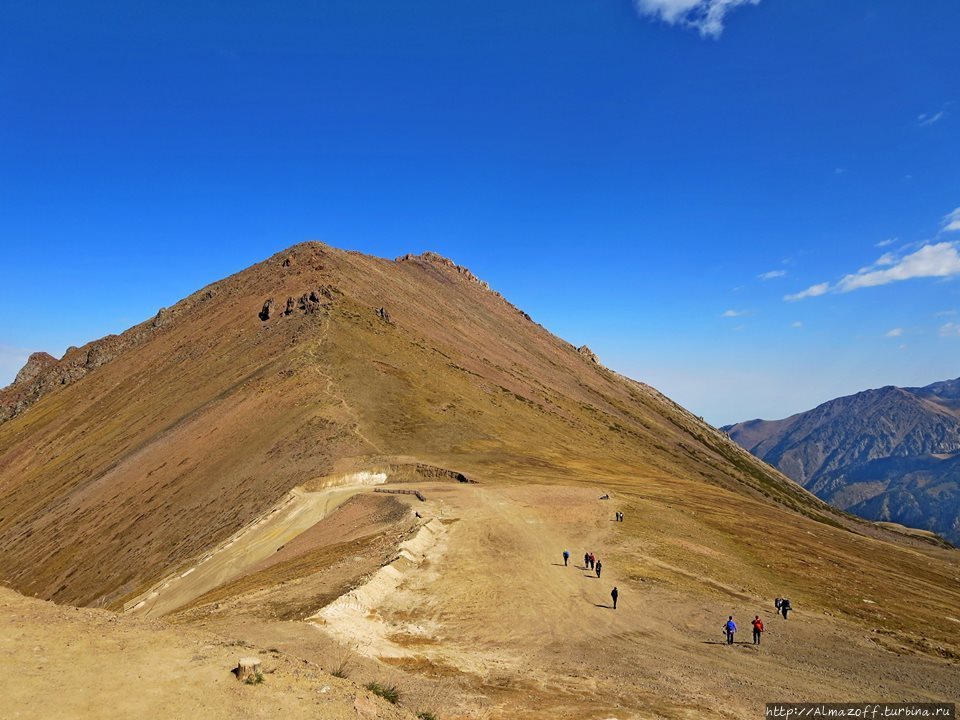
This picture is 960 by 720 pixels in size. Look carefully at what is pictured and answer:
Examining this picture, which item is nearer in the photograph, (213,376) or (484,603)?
(484,603)

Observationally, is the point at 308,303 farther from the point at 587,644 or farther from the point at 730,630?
the point at 730,630

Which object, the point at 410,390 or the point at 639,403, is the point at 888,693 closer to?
the point at 410,390

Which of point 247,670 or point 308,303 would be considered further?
point 308,303

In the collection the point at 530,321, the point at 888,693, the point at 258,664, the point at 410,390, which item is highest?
the point at 530,321

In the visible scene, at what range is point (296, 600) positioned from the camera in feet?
88.1

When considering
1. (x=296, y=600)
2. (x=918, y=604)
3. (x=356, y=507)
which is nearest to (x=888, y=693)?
(x=918, y=604)

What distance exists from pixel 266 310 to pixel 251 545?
69492 mm

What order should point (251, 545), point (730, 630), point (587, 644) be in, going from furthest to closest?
1. point (251, 545)
2. point (730, 630)
3. point (587, 644)

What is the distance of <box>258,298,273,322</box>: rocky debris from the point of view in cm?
10218

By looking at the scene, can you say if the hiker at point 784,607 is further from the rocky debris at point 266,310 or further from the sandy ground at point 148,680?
the rocky debris at point 266,310

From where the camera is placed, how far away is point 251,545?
140ft

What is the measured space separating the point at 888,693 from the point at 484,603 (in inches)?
702

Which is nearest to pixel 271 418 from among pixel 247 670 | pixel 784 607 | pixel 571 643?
pixel 571 643

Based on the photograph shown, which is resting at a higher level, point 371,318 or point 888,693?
point 371,318
